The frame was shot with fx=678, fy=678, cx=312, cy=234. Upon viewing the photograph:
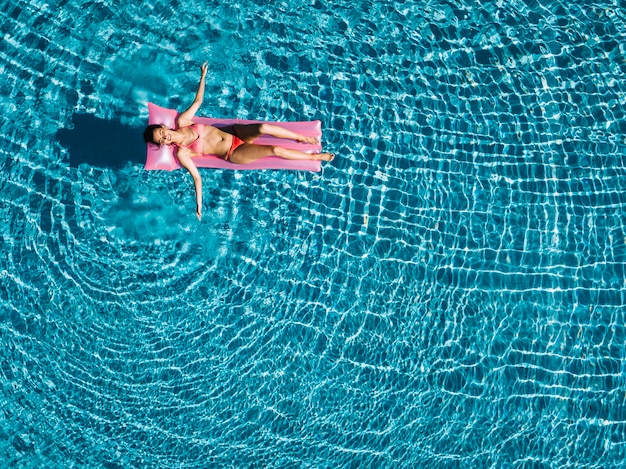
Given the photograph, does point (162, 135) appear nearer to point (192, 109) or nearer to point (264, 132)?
point (192, 109)

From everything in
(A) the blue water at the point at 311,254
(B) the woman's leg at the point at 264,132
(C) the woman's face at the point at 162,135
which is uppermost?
(C) the woman's face at the point at 162,135

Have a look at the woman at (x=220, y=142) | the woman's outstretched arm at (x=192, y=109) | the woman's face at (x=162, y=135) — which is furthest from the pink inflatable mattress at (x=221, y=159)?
the woman's face at (x=162, y=135)

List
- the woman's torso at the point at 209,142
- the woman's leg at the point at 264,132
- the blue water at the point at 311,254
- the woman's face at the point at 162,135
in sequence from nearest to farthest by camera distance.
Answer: the woman's face at the point at 162,135 < the woman's leg at the point at 264,132 < the woman's torso at the point at 209,142 < the blue water at the point at 311,254

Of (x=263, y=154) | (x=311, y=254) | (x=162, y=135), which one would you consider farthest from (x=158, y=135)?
(x=311, y=254)

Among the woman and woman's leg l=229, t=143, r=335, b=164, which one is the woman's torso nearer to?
the woman

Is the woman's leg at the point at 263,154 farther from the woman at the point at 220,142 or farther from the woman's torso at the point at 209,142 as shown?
the woman's torso at the point at 209,142

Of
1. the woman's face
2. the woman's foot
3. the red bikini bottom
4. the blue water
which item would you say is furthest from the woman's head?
the woman's foot

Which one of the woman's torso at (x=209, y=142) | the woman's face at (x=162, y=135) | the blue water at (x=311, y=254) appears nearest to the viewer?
the woman's face at (x=162, y=135)

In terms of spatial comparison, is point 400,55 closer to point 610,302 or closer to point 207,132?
point 207,132

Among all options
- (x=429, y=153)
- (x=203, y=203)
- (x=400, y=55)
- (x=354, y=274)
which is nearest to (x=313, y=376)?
(x=354, y=274)
